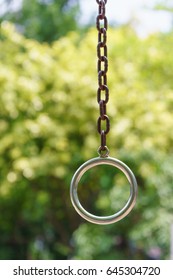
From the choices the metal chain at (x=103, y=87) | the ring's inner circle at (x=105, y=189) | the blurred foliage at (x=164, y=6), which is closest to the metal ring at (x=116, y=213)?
the metal chain at (x=103, y=87)

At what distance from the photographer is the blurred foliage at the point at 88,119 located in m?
4.15

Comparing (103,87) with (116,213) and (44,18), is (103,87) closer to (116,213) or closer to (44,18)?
(116,213)

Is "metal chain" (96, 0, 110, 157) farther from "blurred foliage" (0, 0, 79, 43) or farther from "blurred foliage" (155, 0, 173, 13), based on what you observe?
"blurred foliage" (0, 0, 79, 43)

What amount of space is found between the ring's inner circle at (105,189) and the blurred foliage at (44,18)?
2018 mm

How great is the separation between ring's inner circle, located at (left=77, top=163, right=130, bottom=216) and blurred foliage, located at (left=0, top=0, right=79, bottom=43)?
2.02 m

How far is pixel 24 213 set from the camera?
537 centimetres

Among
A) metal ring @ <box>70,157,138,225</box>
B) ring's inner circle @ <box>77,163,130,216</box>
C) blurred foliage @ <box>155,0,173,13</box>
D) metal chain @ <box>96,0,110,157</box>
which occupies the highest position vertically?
blurred foliage @ <box>155,0,173,13</box>

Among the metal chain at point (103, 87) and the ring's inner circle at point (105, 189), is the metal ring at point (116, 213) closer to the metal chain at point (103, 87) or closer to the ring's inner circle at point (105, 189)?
the metal chain at point (103, 87)

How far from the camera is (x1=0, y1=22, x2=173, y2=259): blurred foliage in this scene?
415 cm

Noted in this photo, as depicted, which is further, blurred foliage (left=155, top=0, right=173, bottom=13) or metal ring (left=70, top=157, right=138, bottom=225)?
blurred foliage (left=155, top=0, right=173, bottom=13)

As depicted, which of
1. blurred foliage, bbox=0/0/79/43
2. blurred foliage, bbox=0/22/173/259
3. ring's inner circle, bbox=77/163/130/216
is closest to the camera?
ring's inner circle, bbox=77/163/130/216

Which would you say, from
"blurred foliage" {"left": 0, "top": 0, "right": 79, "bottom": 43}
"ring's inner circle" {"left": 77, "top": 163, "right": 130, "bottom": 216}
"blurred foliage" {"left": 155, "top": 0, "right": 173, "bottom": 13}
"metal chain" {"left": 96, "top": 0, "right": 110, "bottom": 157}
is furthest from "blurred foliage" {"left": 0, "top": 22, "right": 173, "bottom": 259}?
"metal chain" {"left": 96, "top": 0, "right": 110, "bottom": 157}

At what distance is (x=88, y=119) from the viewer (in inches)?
177

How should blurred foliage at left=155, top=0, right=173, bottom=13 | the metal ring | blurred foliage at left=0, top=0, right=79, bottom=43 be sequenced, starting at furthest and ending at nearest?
blurred foliage at left=0, top=0, right=79, bottom=43
blurred foliage at left=155, top=0, right=173, bottom=13
the metal ring
